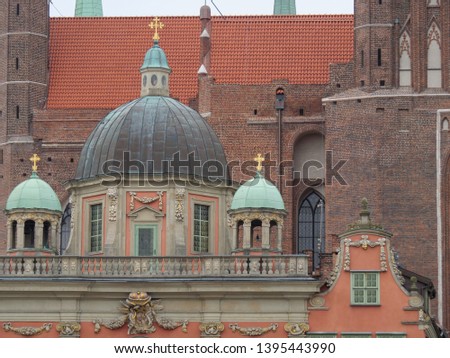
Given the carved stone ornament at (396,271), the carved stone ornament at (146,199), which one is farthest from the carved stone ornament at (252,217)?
→ the carved stone ornament at (396,271)

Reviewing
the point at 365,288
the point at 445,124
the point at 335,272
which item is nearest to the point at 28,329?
the point at 335,272

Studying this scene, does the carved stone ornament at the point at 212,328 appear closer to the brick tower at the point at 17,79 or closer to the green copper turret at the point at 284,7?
the brick tower at the point at 17,79

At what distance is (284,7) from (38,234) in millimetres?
40788

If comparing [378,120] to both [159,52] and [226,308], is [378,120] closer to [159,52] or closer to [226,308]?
[159,52]

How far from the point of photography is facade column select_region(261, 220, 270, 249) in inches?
3558

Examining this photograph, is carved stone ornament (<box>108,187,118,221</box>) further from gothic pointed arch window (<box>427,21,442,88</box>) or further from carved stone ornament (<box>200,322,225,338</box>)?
gothic pointed arch window (<box>427,21,442,88</box>)

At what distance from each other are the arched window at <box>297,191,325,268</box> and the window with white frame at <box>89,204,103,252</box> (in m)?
19.6

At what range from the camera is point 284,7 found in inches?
5148

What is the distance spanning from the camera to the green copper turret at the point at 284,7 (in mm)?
130375

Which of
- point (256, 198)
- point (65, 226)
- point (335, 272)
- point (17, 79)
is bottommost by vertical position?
point (335, 272)

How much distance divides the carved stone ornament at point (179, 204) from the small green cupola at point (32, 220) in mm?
4229

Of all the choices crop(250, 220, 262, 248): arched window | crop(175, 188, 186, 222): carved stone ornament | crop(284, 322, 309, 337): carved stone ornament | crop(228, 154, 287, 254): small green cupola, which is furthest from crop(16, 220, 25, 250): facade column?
crop(284, 322, 309, 337): carved stone ornament

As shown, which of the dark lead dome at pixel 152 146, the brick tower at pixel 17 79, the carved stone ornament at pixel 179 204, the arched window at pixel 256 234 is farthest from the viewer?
the brick tower at pixel 17 79

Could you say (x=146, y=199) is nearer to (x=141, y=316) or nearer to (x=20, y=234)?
(x=20, y=234)
